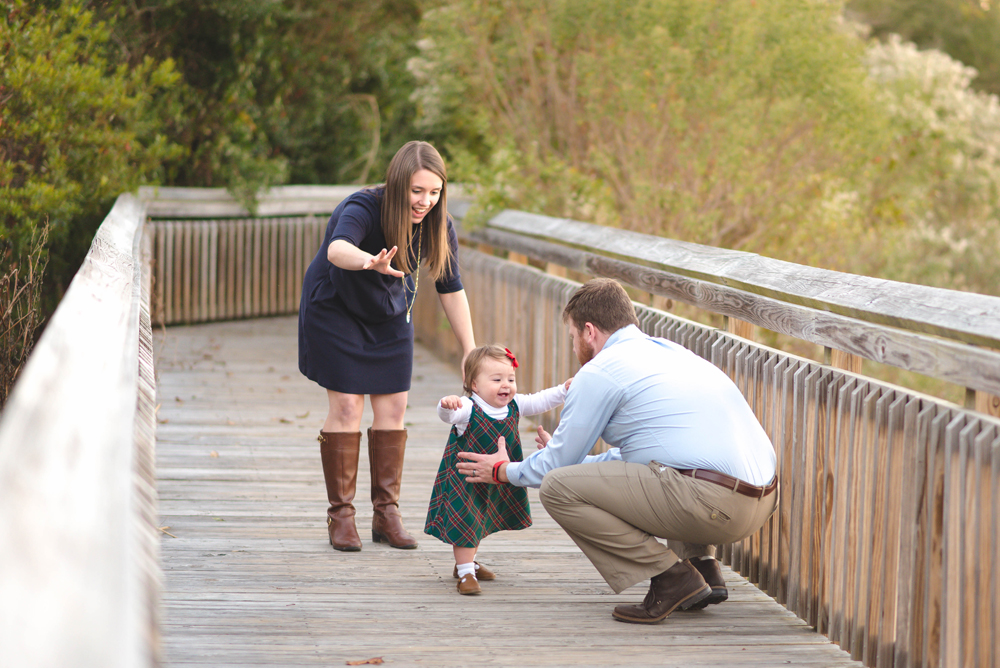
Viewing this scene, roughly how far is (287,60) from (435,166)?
10.1 metres

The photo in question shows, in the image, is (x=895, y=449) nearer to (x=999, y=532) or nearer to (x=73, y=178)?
(x=999, y=532)

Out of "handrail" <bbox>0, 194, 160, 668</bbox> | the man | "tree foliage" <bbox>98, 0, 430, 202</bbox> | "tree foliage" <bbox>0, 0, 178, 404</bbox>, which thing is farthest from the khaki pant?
"tree foliage" <bbox>98, 0, 430, 202</bbox>

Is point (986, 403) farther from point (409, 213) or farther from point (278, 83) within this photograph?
point (278, 83)

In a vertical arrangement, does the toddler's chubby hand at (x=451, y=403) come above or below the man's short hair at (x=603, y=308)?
below

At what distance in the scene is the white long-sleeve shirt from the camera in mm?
3742

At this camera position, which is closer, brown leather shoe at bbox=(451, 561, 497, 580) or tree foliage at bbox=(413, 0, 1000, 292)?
brown leather shoe at bbox=(451, 561, 497, 580)

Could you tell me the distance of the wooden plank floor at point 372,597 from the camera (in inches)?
125

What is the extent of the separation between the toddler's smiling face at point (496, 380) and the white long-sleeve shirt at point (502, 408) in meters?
0.05

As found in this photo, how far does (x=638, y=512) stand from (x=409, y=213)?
1376 millimetres

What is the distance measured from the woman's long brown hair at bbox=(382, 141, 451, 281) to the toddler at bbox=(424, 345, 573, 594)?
0.53 metres

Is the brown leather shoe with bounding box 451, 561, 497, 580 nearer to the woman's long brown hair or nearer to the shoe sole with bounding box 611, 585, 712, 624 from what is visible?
the shoe sole with bounding box 611, 585, 712, 624

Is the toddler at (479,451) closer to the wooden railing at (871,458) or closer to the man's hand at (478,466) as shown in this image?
the man's hand at (478,466)

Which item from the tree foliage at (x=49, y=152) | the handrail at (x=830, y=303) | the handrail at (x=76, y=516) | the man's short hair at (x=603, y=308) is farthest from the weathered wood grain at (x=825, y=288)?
the tree foliage at (x=49, y=152)

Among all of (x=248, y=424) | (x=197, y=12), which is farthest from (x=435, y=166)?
(x=197, y=12)
